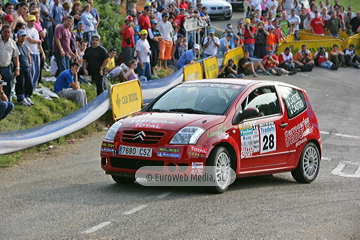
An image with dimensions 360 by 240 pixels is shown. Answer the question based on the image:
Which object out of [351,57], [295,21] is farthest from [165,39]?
[351,57]

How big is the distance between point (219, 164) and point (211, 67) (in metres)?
14.7

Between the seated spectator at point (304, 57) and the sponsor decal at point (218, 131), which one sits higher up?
the sponsor decal at point (218, 131)

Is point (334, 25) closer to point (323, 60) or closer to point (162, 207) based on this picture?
point (323, 60)

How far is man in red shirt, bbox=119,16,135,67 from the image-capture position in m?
20.1

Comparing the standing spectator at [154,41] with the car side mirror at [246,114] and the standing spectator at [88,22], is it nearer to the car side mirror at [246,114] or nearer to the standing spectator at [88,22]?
the standing spectator at [88,22]

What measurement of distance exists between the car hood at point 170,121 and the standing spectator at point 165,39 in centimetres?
1332

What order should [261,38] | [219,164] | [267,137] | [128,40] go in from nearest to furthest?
[219,164] → [267,137] → [128,40] → [261,38]

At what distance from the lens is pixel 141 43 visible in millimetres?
20391

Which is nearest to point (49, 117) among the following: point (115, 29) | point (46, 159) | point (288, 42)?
point (46, 159)

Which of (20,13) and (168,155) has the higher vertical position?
(20,13)

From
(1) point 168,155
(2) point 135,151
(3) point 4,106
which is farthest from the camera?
(3) point 4,106

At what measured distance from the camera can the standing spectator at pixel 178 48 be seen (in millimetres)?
23953

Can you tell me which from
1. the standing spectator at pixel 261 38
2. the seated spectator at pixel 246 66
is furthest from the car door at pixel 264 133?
the standing spectator at pixel 261 38

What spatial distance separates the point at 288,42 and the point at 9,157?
19.6 meters
